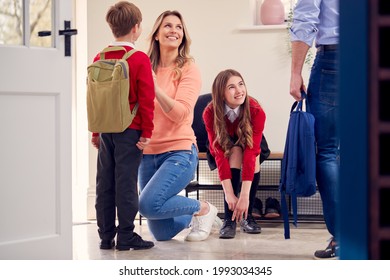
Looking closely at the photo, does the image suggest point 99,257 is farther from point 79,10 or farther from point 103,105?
point 79,10

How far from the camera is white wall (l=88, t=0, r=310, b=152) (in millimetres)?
4297

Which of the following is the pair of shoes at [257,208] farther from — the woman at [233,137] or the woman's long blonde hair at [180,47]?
the woman's long blonde hair at [180,47]

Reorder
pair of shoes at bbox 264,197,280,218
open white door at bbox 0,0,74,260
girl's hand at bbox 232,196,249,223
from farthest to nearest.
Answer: pair of shoes at bbox 264,197,280,218 → girl's hand at bbox 232,196,249,223 → open white door at bbox 0,0,74,260

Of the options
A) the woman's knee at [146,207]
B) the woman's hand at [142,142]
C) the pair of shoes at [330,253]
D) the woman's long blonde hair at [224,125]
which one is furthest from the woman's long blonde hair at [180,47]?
the pair of shoes at [330,253]

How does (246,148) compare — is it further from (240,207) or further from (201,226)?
(201,226)

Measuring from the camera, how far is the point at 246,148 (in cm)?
322

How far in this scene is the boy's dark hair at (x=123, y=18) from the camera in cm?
288

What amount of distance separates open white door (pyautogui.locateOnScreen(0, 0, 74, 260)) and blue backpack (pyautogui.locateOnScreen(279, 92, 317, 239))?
804mm

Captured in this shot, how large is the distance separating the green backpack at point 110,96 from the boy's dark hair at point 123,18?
0.10 m

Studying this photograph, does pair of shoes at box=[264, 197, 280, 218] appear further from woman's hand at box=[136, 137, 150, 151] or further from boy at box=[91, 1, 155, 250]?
woman's hand at box=[136, 137, 150, 151]

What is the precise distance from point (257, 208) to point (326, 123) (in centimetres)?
144

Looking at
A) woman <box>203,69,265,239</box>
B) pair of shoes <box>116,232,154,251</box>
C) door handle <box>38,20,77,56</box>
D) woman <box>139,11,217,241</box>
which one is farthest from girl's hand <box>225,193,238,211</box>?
door handle <box>38,20,77,56</box>

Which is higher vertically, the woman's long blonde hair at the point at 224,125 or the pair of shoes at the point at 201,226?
the woman's long blonde hair at the point at 224,125
